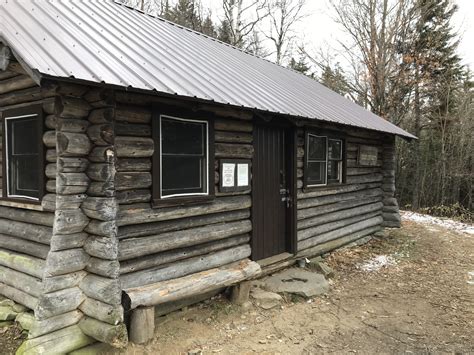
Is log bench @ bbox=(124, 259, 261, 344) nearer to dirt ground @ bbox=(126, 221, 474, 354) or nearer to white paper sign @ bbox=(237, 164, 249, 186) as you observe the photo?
dirt ground @ bbox=(126, 221, 474, 354)

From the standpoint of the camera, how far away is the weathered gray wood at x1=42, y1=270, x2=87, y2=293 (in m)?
3.82

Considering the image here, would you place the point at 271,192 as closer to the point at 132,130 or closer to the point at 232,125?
the point at 232,125

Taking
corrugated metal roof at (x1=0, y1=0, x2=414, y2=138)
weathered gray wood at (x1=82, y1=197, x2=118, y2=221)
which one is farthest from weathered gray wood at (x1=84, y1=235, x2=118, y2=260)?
corrugated metal roof at (x1=0, y1=0, x2=414, y2=138)

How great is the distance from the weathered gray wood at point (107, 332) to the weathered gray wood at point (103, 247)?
69 cm

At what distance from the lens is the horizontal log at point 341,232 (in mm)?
7566

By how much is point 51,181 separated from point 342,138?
6.58 metres

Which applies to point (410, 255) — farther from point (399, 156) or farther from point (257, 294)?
point (399, 156)

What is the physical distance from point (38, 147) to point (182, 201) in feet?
5.90

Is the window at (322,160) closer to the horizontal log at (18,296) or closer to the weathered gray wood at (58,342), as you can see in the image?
the weathered gray wood at (58,342)

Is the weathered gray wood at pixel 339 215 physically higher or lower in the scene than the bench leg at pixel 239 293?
higher

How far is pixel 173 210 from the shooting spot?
4777mm

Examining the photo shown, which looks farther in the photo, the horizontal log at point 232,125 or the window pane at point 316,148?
the window pane at point 316,148

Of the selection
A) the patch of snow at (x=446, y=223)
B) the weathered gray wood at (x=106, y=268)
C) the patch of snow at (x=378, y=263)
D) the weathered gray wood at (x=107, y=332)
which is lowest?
the patch of snow at (x=446, y=223)

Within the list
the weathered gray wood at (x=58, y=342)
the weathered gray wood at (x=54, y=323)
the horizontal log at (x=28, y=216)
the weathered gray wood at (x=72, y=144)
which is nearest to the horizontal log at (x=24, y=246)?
the horizontal log at (x=28, y=216)
